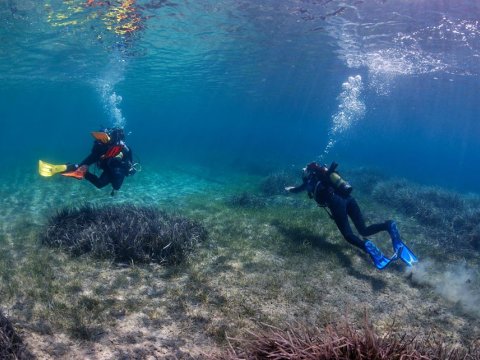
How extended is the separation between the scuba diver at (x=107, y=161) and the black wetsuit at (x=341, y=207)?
5.58 meters

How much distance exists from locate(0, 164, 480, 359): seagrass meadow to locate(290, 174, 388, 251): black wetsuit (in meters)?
0.71

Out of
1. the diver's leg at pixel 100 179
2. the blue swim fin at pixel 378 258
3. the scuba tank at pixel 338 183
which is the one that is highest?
the scuba tank at pixel 338 183

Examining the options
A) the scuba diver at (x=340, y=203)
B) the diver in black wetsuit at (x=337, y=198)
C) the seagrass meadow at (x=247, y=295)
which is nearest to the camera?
the seagrass meadow at (x=247, y=295)

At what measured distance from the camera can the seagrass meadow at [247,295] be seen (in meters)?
4.01

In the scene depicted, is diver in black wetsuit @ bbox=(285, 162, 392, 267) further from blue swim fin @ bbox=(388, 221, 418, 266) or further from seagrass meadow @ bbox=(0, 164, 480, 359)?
seagrass meadow @ bbox=(0, 164, 480, 359)

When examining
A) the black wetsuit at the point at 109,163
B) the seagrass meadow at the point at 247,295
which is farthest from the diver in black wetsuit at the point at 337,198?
the black wetsuit at the point at 109,163

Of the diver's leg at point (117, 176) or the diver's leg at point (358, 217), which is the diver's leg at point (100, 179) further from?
the diver's leg at point (358, 217)

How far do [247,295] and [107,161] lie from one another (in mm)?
5911

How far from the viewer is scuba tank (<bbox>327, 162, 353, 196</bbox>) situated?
8.27 m

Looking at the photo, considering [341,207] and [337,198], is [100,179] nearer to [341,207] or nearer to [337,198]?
[337,198]

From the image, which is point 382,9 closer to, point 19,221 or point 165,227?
point 165,227

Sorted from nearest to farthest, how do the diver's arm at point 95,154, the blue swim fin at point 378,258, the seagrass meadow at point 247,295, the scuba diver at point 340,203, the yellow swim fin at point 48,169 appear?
the seagrass meadow at point 247,295, the blue swim fin at point 378,258, the scuba diver at point 340,203, the yellow swim fin at point 48,169, the diver's arm at point 95,154

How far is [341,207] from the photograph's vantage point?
27.6ft

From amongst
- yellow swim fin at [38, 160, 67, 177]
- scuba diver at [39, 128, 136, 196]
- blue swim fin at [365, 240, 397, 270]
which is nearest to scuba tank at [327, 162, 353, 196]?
blue swim fin at [365, 240, 397, 270]
